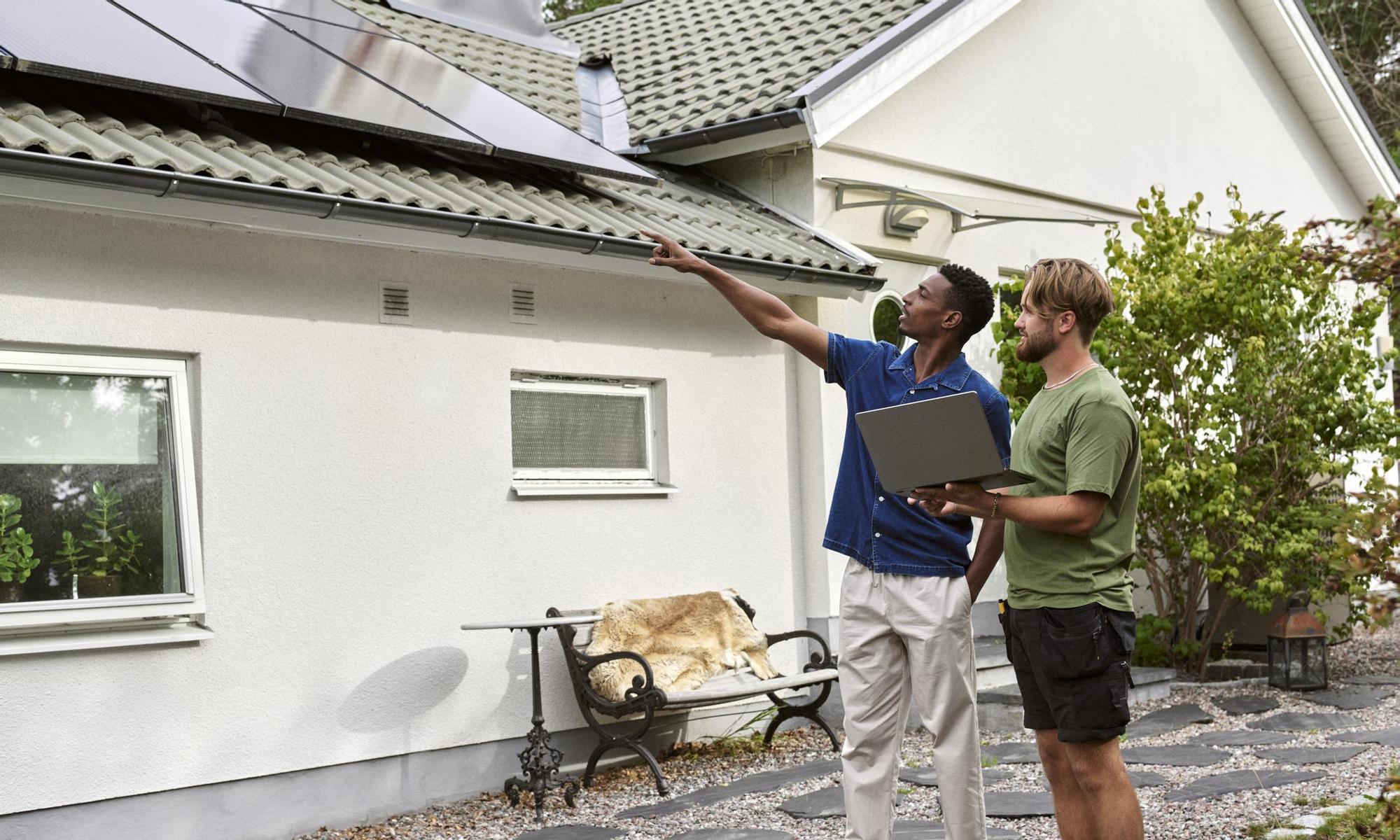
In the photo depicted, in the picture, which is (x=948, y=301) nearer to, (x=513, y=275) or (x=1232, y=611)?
(x=513, y=275)

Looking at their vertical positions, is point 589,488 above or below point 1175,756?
above

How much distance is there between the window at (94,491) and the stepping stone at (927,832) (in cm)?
328

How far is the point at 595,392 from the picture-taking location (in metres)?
8.12

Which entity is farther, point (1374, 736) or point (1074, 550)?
point (1374, 736)

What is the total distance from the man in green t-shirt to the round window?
5.73m

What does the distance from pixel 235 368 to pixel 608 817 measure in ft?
9.11

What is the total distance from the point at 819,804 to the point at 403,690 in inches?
85.1

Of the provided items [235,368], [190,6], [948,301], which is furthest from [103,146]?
[948,301]

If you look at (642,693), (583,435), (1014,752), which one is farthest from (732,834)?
(583,435)

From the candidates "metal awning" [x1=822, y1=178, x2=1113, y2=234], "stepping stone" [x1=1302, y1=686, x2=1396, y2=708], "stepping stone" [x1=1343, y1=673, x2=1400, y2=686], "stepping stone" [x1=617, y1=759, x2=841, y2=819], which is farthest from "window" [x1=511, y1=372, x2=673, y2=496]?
"stepping stone" [x1=1343, y1=673, x2=1400, y2=686]

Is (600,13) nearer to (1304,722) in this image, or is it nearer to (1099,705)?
(1304,722)

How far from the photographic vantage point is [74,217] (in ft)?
19.1

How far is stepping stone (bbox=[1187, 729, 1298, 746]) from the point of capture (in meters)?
7.80

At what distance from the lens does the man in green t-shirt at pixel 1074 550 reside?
148 inches
